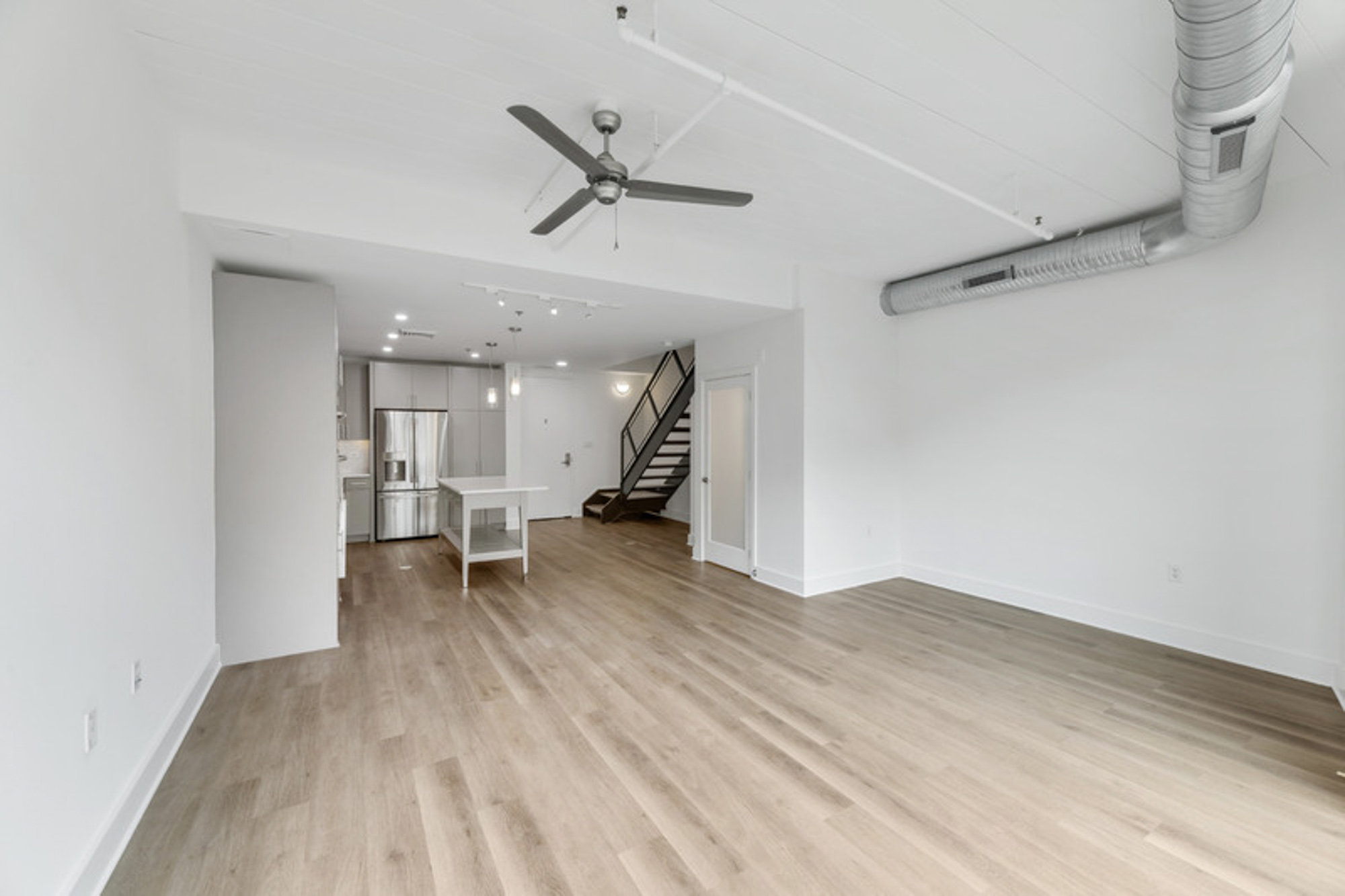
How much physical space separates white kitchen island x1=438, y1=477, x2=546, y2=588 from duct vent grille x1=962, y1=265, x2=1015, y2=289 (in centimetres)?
412

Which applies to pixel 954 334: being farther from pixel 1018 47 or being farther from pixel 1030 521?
pixel 1018 47

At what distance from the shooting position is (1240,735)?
264 centimetres

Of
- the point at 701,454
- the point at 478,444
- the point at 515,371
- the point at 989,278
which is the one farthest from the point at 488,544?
the point at 989,278

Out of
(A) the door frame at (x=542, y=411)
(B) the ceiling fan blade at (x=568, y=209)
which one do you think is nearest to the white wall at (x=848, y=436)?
(B) the ceiling fan blade at (x=568, y=209)

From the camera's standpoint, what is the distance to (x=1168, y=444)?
12.4 ft

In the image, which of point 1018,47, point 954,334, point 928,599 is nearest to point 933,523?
point 928,599

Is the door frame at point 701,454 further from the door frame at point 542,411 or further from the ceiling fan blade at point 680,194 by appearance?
the door frame at point 542,411

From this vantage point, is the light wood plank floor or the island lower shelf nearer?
the light wood plank floor

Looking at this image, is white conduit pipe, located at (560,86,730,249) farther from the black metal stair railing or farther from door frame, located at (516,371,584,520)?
door frame, located at (516,371,584,520)

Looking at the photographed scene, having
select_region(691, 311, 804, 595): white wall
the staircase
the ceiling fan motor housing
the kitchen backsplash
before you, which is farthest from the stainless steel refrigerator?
the ceiling fan motor housing

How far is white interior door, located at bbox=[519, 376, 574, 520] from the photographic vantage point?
9.23 m

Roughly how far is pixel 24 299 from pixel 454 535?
16.3 ft

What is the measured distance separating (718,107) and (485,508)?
4.58 m

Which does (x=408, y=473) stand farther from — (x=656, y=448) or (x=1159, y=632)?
(x=1159, y=632)
